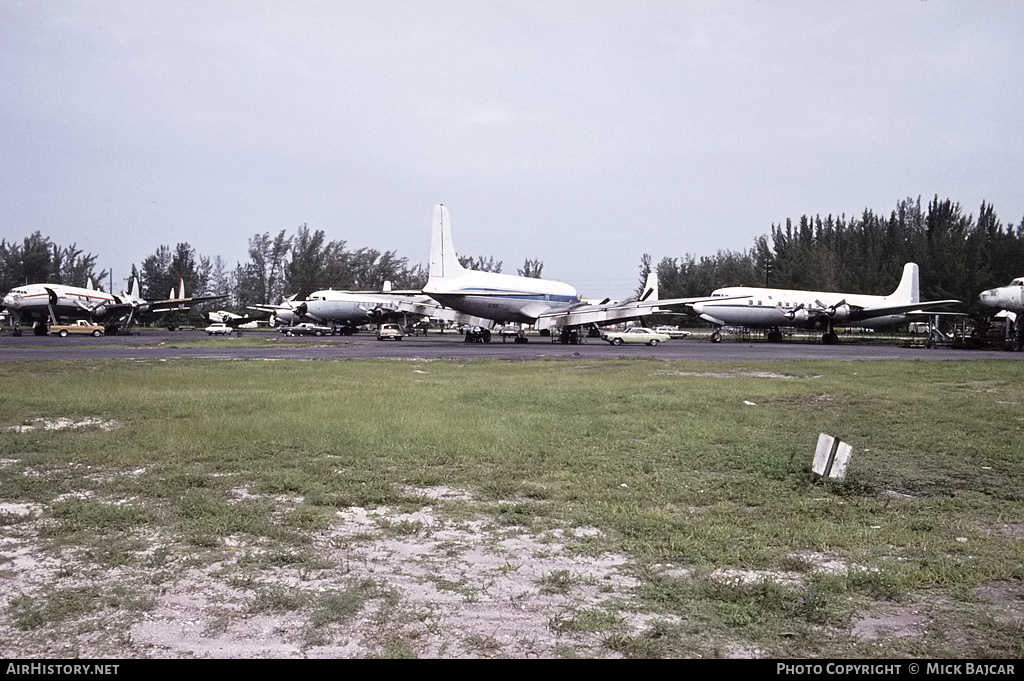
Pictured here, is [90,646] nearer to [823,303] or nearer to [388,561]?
[388,561]

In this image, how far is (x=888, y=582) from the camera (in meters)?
4.55

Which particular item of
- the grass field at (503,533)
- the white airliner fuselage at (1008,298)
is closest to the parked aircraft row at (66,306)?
the grass field at (503,533)

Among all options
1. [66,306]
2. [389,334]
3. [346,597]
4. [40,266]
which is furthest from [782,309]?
[40,266]

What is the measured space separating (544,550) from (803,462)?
452 centimetres

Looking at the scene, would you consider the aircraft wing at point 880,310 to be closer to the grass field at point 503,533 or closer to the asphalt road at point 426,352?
the asphalt road at point 426,352

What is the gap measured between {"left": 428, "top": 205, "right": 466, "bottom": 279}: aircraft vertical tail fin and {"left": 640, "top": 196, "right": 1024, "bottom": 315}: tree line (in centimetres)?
4726

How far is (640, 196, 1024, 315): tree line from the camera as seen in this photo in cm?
6712

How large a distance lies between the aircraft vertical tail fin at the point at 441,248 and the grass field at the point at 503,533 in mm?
33001

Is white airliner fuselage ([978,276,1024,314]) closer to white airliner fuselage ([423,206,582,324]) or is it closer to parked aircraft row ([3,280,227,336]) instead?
white airliner fuselage ([423,206,582,324])

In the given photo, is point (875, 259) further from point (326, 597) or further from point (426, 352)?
point (326, 597)

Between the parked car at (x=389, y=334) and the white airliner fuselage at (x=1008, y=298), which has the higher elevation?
the white airliner fuselage at (x=1008, y=298)

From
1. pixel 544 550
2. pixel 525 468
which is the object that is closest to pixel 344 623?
pixel 544 550

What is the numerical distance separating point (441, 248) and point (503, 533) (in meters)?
40.8

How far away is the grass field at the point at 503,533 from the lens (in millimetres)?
3842
